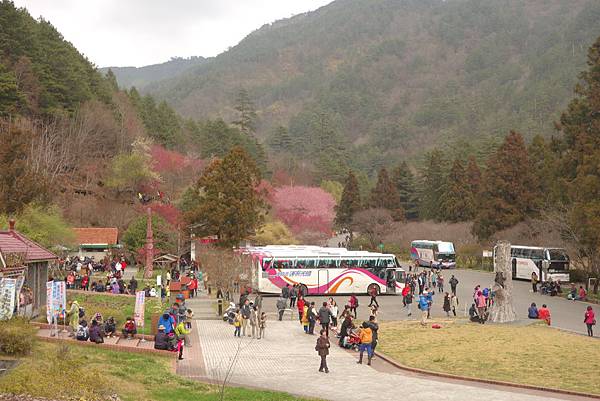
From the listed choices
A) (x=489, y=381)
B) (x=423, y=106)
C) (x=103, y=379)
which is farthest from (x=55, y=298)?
(x=423, y=106)

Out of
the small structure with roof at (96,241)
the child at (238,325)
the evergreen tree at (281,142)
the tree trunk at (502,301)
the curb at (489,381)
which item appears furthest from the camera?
the evergreen tree at (281,142)

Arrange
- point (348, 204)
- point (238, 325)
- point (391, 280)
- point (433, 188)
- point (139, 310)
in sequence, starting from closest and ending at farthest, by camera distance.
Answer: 1. point (139, 310)
2. point (238, 325)
3. point (391, 280)
4. point (433, 188)
5. point (348, 204)

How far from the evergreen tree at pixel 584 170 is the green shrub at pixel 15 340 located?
29536 mm

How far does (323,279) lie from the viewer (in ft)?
131

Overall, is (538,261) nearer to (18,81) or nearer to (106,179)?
(106,179)

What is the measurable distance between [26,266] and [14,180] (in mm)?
12534

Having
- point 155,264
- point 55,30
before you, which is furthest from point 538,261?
point 55,30

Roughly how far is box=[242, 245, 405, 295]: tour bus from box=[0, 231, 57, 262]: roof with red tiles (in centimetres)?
1558

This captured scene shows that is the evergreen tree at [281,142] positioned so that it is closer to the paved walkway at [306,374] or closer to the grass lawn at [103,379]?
the paved walkway at [306,374]

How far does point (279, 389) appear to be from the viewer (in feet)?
54.0

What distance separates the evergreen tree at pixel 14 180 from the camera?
111 ft

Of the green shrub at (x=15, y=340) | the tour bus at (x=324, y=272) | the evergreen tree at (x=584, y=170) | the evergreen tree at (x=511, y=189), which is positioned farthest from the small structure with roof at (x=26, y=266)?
Result: the evergreen tree at (x=511, y=189)

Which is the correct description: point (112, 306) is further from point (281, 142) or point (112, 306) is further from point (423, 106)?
point (423, 106)

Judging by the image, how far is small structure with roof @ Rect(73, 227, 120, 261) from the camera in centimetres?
5211
